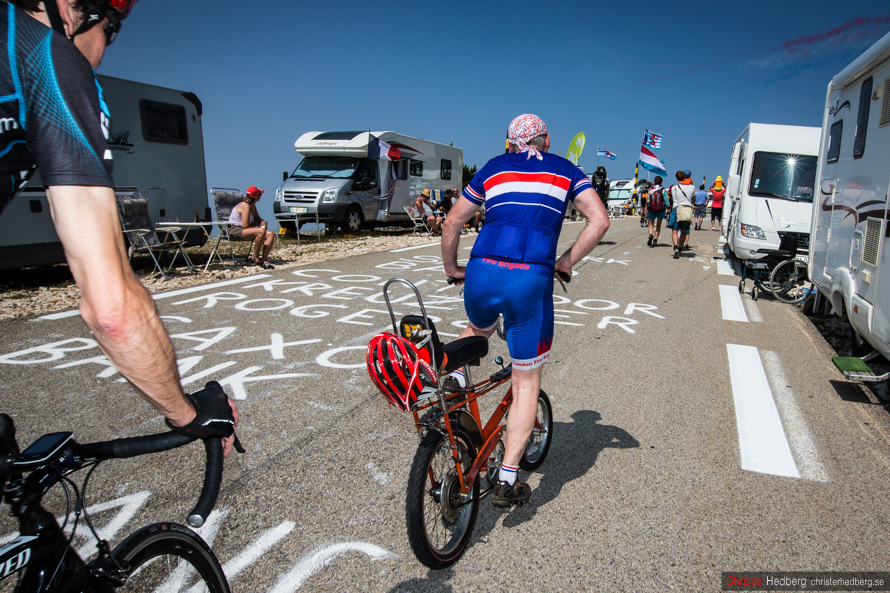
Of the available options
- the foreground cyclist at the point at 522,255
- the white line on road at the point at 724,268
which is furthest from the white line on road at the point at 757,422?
the white line on road at the point at 724,268

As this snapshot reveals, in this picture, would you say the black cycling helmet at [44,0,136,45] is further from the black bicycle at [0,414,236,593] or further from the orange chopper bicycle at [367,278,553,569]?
the orange chopper bicycle at [367,278,553,569]

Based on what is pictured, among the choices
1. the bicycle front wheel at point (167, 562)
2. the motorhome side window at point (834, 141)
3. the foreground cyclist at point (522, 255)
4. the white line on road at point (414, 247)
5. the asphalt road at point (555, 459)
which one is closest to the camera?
the bicycle front wheel at point (167, 562)

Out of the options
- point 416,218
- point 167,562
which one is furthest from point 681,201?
point 167,562

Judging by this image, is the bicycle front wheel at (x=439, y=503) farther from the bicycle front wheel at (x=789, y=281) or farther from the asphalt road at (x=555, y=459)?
the bicycle front wheel at (x=789, y=281)

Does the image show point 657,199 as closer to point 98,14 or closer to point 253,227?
point 253,227

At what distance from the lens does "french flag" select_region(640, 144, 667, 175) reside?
2306 cm

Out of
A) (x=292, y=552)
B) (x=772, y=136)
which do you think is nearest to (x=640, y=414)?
(x=292, y=552)

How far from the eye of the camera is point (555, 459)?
11.3ft

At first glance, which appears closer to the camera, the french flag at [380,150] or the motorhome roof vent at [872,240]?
the motorhome roof vent at [872,240]

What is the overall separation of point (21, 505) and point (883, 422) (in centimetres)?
520

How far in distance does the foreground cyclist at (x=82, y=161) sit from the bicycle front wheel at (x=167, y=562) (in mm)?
491

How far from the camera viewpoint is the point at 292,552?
2502 mm

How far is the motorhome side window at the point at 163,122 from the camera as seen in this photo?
10406 millimetres

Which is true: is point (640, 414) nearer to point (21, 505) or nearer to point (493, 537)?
point (493, 537)
